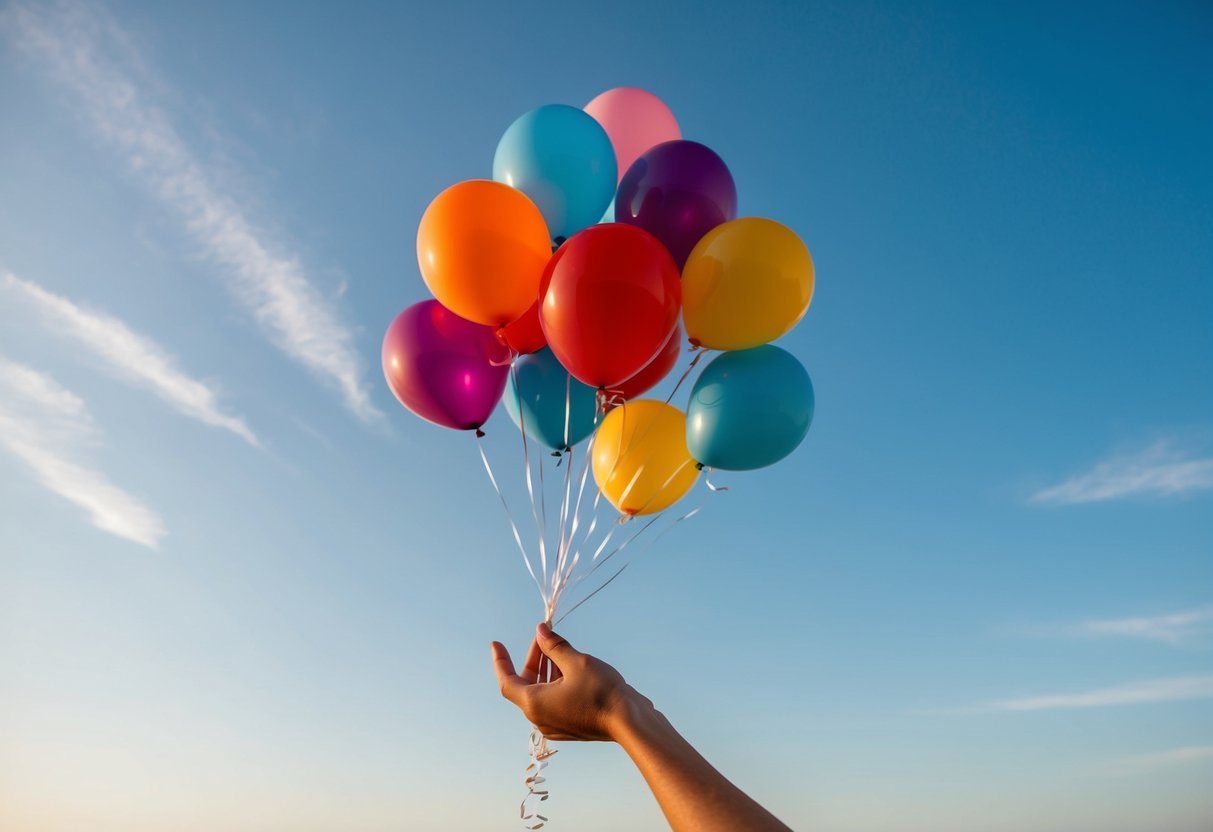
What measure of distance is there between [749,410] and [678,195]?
1254 millimetres

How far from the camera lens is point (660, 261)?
3711 mm

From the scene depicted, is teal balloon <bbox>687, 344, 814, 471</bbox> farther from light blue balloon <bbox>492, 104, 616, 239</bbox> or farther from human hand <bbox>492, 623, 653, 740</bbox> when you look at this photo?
human hand <bbox>492, 623, 653, 740</bbox>

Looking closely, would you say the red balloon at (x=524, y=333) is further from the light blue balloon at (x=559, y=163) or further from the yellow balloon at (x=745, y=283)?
the yellow balloon at (x=745, y=283)

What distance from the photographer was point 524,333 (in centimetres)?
442

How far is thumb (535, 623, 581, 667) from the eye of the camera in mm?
2053

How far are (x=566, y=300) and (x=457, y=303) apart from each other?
2.47 feet

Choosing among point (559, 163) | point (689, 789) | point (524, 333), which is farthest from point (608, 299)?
point (689, 789)

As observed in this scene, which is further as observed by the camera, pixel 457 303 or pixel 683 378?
pixel 683 378

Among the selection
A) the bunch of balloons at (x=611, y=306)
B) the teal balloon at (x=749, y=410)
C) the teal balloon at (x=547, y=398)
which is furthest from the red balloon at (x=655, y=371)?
the teal balloon at (x=749, y=410)

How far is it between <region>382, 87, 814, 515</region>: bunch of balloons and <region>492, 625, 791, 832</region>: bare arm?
1.76 meters

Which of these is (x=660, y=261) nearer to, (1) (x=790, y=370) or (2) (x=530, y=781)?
(1) (x=790, y=370)

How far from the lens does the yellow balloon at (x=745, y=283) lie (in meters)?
3.89

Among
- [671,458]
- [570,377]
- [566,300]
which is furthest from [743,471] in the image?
[566,300]

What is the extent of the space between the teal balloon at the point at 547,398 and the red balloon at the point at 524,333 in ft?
0.55
